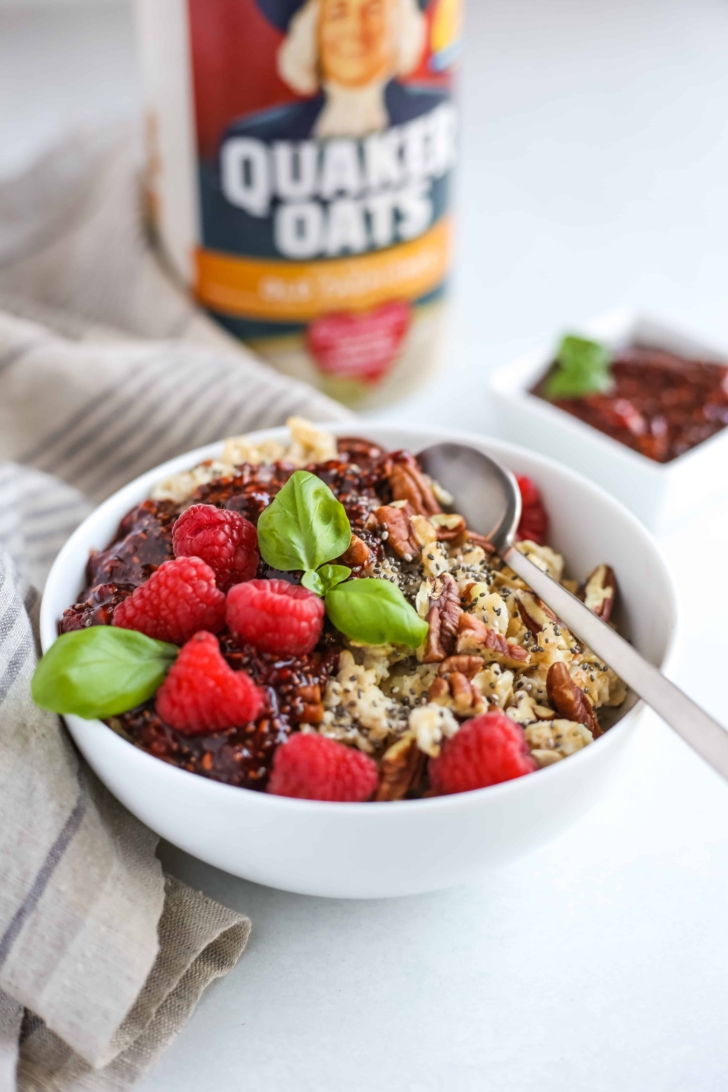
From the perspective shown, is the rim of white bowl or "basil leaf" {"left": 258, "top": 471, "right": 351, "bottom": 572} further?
"basil leaf" {"left": 258, "top": 471, "right": 351, "bottom": 572}

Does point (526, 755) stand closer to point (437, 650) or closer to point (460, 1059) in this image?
point (437, 650)

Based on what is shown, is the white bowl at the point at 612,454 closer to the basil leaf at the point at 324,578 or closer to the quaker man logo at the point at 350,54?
the quaker man logo at the point at 350,54

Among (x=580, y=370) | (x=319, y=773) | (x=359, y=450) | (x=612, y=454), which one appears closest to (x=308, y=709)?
(x=319, y=773)

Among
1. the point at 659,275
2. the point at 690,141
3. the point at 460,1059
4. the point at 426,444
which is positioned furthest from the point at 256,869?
the point at 690,141

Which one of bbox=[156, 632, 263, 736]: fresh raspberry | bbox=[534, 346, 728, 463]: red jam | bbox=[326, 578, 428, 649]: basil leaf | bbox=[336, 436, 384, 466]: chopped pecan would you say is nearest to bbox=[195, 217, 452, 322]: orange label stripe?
bbox=[534, 346, 728, 463]: red jam

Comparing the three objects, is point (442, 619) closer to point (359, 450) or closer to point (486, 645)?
point (486, 645)

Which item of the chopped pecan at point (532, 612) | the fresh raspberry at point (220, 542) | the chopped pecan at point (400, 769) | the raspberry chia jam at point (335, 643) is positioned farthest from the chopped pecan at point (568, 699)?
the fresh raspberry at point (220, 542)

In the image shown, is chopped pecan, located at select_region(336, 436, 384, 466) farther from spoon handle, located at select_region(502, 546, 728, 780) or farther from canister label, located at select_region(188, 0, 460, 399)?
canister label, located at select_region(188, 0, 460, 399)
